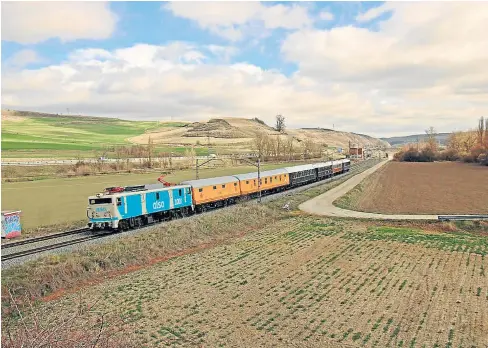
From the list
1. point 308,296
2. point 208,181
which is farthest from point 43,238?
point 308,296

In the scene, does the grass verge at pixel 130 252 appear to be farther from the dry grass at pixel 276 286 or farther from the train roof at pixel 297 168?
the train roof at pixel 297 168

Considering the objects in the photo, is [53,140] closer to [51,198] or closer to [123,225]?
A: [51,198]

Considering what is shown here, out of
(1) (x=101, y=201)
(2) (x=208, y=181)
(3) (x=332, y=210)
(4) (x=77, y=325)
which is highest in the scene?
(2) (x=208, y=181)

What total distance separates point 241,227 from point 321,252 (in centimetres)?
1119

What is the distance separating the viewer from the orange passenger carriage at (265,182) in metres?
52.0

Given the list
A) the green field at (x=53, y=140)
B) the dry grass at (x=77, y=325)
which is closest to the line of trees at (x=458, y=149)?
the green field at (x=53, y=140)

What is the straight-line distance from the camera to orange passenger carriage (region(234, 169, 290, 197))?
5203cm

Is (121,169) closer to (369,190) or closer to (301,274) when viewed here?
(369,190)

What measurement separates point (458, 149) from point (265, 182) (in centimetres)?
12678

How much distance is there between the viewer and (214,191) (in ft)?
149

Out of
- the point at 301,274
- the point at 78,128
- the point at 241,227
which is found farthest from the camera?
the point at 78,128

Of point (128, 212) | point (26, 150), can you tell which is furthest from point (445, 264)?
point (26, 150)

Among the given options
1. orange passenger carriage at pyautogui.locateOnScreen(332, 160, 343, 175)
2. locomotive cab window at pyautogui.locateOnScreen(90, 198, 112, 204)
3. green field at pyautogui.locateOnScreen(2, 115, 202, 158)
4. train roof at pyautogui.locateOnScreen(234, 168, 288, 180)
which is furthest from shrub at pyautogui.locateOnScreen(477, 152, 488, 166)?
locomotive cab window at pyautogui.locateOnScreen(90, 198, 112, 204)

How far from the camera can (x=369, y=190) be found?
69438mm
